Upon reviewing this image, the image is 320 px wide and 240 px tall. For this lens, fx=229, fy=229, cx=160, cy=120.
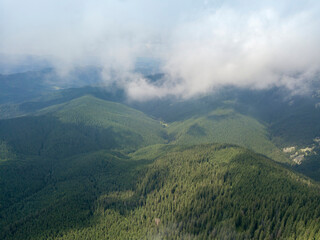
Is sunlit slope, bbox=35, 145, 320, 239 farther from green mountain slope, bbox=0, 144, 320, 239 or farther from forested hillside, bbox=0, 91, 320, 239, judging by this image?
forested hillside, bbox=0, 91, 320, 239

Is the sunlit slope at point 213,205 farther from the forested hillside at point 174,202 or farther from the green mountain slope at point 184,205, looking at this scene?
the forested hillside at point 174,202

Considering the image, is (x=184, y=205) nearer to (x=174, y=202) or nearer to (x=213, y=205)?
(x=174, y=202)

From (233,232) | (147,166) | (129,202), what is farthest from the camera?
(147,166)

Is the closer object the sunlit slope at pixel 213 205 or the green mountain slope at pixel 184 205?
the sunlit slope at pixel 213 205

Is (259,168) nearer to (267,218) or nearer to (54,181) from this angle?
(267,218)

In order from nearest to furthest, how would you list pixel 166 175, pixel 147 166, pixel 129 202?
pixel 129 202, pixel 166 175, pixel 147 166

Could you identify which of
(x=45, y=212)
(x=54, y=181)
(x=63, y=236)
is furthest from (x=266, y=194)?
(x=54, y=181)

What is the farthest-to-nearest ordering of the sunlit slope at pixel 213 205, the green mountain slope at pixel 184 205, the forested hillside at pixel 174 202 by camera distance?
the forested hillside at pixel 174 202, the green mountain slope at pixel 184 205, the sunlit slope at pixel 213 205

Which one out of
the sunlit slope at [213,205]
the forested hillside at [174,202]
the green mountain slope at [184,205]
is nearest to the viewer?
the sunlit slope at [213,205]

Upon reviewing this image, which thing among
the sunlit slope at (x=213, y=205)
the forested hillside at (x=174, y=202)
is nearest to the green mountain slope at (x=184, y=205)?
the sunlit slope at (x=213, y=205)
